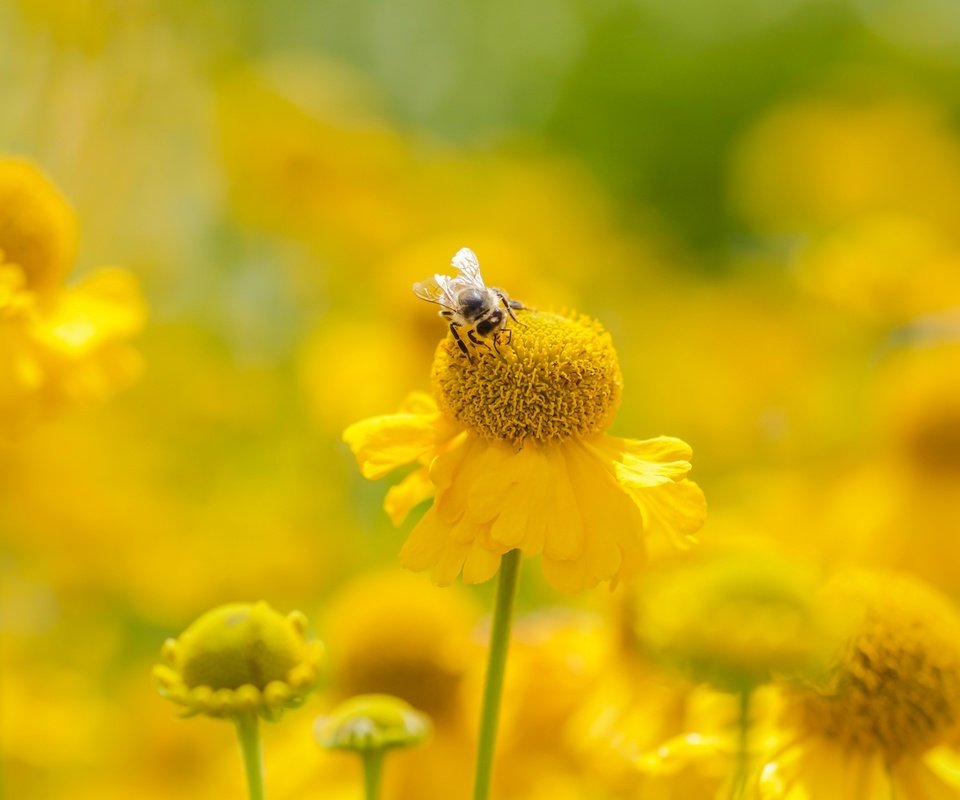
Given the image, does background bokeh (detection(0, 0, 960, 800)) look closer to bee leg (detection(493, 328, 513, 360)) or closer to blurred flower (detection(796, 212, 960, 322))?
blurred flower (detection(796, 212, 960, 322))

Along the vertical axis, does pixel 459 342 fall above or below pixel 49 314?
below

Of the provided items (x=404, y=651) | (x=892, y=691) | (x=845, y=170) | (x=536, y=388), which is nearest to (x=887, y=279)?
(x=404, y=651)

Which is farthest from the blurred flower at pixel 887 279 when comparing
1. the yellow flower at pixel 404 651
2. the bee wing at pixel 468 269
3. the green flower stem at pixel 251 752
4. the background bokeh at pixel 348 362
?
the green flower stem at pixel 251 752

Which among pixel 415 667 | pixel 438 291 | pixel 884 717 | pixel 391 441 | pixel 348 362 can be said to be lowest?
pixel 884 717

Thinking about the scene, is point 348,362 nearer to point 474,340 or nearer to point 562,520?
point 474,340

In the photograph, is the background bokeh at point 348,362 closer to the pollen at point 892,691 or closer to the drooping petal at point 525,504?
the pollen at point 892,691

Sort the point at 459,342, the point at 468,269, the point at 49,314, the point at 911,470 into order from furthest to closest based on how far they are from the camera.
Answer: the point at 911,470
the point at 49,314
the point at 468,269
the point at 459,342

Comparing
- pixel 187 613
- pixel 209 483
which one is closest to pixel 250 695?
pixel 187 613
